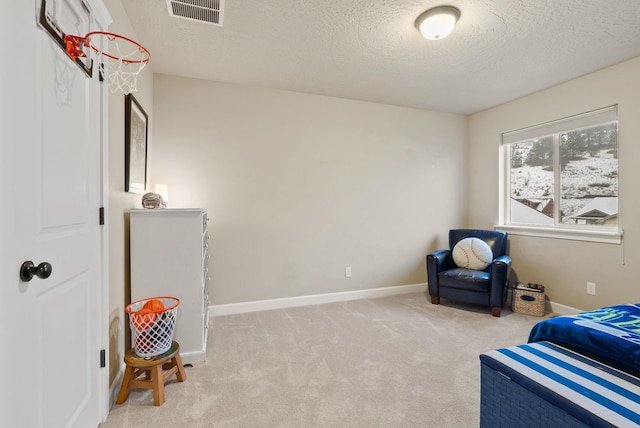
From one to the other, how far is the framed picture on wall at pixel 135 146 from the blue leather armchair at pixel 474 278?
10.4 ft

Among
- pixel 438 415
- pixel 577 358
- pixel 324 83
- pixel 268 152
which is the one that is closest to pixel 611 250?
pixel 577 358

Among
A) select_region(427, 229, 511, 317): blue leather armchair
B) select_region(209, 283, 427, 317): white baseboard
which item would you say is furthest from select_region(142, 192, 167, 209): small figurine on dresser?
select_region(427, 229, 511, 317): blue leather armchair

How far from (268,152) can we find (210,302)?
1.78m

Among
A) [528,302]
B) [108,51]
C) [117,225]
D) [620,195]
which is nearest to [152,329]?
[117,225]

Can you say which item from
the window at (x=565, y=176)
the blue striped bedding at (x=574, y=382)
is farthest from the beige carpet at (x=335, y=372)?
the window at (x=565, y=176)

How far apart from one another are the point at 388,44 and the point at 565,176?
2577mm

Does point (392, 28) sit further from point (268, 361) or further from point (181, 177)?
point (268, 361)

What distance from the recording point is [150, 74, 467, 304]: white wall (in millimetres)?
3242

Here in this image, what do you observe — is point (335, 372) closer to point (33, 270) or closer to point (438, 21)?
point (33, 270)

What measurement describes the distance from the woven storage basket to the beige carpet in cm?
12

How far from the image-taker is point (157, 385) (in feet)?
5.98

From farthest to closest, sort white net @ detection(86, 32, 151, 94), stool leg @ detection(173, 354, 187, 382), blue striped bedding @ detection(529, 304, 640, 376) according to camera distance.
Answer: stool leg @ detection(173, 354, 187, 382), white net @ detection(86, 32, 151, 94), blue striped bedding @ detection(529, 304, 640, 376)

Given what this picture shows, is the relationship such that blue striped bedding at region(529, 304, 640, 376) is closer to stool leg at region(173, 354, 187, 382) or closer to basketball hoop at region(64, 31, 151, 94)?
stool leg at region(173, 354, 187, 382)

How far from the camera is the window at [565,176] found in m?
3.07
